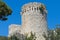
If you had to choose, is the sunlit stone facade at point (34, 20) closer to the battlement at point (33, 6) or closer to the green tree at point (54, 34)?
the battlement at point (33, 6)

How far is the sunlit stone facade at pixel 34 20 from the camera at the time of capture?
27.9m

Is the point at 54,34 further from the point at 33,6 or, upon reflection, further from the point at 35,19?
the point at 33,6

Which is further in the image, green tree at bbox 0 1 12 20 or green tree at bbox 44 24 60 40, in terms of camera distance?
green tree at bbox 44 24 60 40

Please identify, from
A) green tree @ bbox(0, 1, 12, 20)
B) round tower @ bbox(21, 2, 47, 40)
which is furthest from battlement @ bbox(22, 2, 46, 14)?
green tree @ bbox(0, 1, 12, 20)

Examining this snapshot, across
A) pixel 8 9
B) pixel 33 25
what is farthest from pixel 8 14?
pixel 33 25

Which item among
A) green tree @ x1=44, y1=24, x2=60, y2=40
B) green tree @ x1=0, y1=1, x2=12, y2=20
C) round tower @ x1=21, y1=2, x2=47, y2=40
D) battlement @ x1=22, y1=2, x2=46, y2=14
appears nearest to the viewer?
green tree @ x1=0, y1=1, x2=12, y2=20

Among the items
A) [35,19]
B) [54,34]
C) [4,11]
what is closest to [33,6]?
[35,19]

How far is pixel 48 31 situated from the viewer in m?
29.0

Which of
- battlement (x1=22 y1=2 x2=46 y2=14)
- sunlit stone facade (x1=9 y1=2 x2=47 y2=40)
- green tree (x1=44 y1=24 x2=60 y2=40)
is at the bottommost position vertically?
green tree (x1=44 y1=24 x2=60 y2=40)

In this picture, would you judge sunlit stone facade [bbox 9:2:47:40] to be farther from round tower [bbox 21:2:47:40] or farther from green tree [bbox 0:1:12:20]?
green tree [bbox 0:1:12:20]

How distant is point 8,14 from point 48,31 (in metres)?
10.4

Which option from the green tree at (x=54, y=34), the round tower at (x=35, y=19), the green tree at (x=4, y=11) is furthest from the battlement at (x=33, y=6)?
the green tree at (x=4, y=11)

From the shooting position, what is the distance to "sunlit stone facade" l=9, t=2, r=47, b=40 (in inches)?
1100

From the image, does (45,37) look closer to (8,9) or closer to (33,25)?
(33,25)
